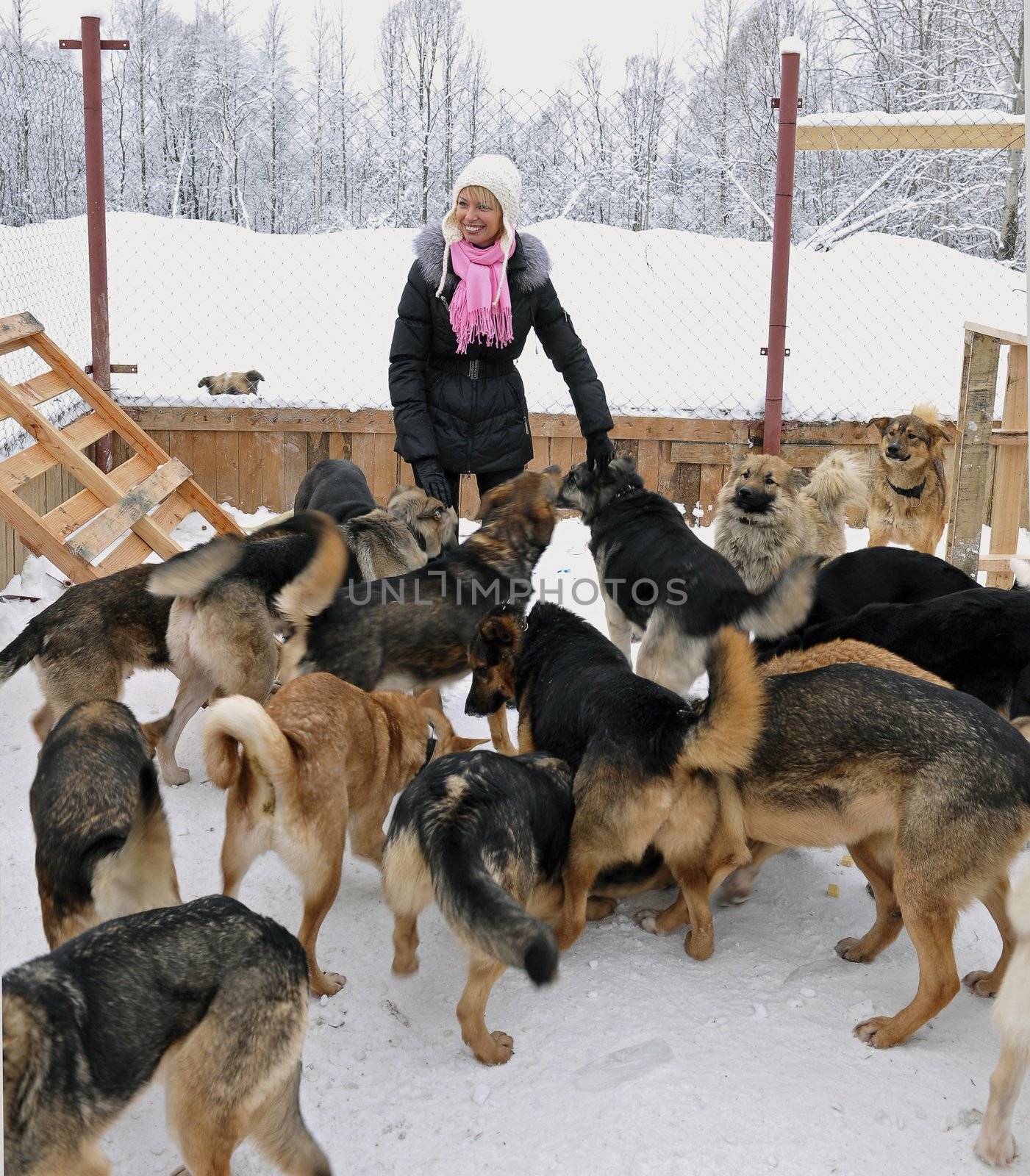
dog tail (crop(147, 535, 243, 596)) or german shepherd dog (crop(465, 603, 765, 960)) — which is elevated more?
dog tail (crop(147, 535, 243, 596))

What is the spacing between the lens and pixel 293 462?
31.0 feet

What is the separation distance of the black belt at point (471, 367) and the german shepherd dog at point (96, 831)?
3481 mm

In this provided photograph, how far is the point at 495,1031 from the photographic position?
3.55 m

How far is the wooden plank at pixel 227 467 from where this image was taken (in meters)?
9.38

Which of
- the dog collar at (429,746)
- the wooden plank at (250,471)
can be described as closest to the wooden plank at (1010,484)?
the dog collar at (429,746)

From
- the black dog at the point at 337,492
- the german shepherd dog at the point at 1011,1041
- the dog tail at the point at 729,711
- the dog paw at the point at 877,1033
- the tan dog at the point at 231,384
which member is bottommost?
the dog paw at the point at 877,1033

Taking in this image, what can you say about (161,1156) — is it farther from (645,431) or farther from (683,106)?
(683,106)

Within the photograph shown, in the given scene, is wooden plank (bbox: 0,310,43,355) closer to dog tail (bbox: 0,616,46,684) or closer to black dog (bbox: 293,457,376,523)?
black dog (bbox: 293,457,376,523)

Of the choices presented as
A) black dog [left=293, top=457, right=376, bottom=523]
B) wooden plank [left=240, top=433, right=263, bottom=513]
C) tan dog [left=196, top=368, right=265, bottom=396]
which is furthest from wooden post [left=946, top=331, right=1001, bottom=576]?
tan dog [left=196, top=368, right=265, bottom=396]

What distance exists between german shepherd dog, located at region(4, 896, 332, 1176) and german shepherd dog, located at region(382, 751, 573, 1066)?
517 mm

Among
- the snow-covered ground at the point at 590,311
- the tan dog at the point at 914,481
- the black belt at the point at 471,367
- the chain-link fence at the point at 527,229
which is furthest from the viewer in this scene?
the chain-link fence at the point at 527,229

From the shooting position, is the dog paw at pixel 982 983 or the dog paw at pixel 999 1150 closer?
the dog paw at pixel 999 1150

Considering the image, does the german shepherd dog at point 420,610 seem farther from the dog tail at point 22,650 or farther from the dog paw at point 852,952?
the dog paw at point 852,952

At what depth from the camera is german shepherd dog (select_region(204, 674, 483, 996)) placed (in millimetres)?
3502
